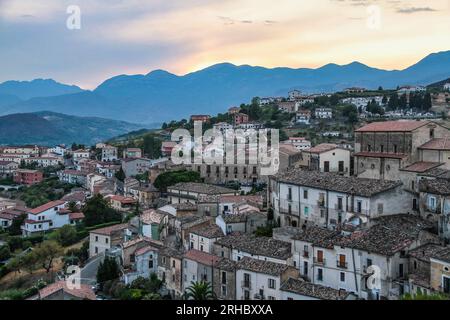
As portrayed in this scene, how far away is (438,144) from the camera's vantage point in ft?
77.9

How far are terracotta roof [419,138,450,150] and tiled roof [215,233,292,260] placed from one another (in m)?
8.18

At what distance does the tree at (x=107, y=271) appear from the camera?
23953 millimetres

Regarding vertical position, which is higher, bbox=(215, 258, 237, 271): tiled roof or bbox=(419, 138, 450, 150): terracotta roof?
bbox=(419, 138, 450, 150): terracotta roof

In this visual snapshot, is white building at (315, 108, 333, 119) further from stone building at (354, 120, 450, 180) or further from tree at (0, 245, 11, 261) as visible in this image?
tree at (0, 245, 11, 261)

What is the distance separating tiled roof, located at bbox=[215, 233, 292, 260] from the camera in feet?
65.4

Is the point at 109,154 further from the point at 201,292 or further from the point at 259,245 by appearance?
the point at 201,292

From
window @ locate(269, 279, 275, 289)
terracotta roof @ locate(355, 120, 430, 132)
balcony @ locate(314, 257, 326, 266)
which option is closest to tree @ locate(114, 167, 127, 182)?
terracotta roof @ locate(355, 120, 430, 132)

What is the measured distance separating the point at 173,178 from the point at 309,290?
80.6 feet

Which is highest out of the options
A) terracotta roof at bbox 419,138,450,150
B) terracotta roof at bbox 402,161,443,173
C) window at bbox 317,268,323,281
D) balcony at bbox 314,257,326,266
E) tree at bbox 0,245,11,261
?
terracotta roof at bbox 419,138,450,150

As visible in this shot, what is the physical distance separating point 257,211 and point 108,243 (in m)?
8.27
